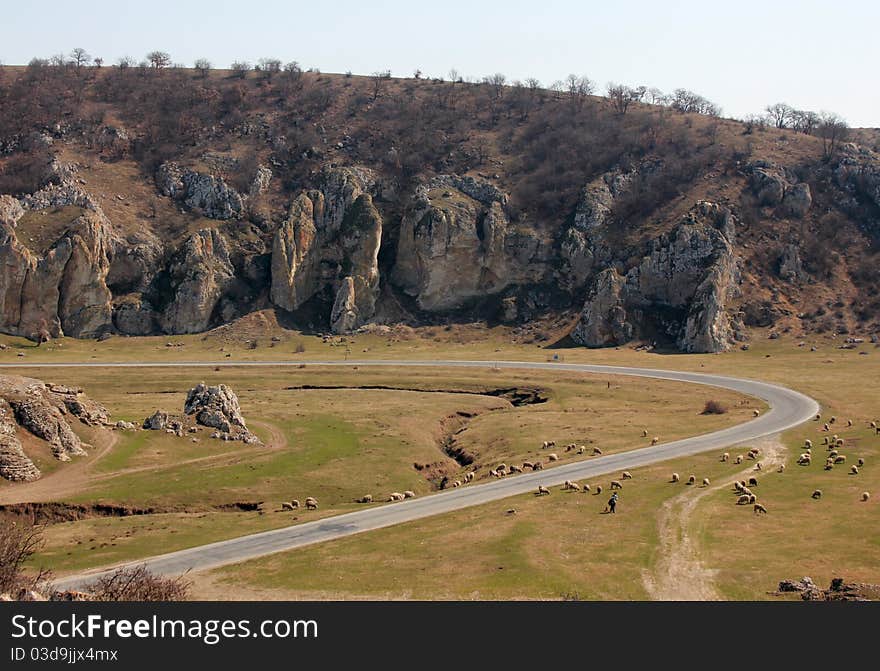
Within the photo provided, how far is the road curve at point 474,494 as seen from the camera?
158 ft

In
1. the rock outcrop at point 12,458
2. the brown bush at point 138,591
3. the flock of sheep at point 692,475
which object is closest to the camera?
the brown bush at point 138,591

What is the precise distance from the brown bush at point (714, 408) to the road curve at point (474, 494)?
5.26 m

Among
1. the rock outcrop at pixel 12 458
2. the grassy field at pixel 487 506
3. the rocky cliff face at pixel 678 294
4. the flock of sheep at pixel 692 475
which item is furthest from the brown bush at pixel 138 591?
the rocky cliff face at pixel 678 294

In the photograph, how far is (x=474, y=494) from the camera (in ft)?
206

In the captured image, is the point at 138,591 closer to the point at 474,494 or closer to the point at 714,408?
the point at 474,494

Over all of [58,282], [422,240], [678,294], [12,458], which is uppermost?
[422,240]

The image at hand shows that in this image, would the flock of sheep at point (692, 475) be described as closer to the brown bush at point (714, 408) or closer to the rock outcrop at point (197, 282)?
the brown bush at point (714, 408)

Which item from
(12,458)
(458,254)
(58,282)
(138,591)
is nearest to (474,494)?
(138,591)

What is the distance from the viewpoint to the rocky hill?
15862cm

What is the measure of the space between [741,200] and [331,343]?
346 ft

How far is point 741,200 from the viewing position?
181500 millimetres

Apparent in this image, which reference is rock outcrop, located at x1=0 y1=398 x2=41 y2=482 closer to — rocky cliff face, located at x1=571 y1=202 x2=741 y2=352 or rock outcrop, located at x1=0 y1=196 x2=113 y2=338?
rock outcrop, located at x1=0 y1=196 x2=113 y2=338

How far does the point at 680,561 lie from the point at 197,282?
14025 centimetres
